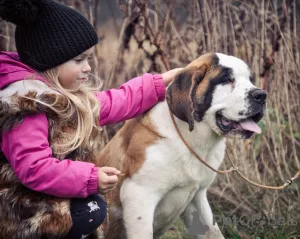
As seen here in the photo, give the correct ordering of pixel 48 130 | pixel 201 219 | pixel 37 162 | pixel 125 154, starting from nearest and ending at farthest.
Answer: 1. pixel 37 162
2. pixel 48 130
3. pixel 125 154
4. pixel 201 219

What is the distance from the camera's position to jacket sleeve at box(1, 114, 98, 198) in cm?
246

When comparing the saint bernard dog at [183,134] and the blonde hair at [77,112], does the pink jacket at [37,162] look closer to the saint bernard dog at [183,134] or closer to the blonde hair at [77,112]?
the blonde hair at [77,112]

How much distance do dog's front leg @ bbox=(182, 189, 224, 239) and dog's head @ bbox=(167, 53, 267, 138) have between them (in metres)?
0.54

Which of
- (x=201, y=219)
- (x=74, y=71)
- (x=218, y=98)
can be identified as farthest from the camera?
(x=201, y=219)

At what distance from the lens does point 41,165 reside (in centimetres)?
246

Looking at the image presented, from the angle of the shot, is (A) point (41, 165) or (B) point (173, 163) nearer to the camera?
(A) point (41, 165)

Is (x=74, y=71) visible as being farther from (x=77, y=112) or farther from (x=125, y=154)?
(x=125, y=154)

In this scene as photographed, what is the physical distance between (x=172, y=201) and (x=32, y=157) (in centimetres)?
92

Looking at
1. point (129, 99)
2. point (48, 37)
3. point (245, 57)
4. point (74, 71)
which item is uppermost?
point (48, 37)

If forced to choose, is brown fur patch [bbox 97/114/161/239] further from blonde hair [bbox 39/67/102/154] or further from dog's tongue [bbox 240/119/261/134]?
dog's tongue [bbox 240/119/261/134]

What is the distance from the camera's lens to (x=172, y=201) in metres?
3.02

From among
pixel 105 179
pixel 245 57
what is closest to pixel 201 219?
pixel 105 179

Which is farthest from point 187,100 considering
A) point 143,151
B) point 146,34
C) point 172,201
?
point 146,34

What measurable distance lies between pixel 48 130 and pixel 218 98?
919mm
